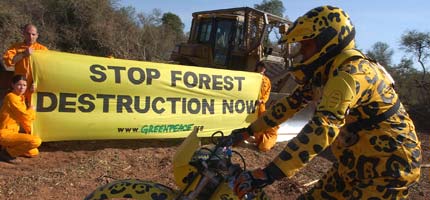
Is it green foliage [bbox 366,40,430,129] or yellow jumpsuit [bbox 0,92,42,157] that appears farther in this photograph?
green foliage [bbox 366,40,430,129]

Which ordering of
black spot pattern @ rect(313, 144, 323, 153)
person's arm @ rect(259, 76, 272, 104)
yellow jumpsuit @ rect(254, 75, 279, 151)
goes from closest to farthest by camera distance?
black spot pattern @ rect(313, 144, 323, 153)
yellow jumpsuit @ rect(254, 75, 279, 151)
person's arm @ rect(259, 76, 272, 104)

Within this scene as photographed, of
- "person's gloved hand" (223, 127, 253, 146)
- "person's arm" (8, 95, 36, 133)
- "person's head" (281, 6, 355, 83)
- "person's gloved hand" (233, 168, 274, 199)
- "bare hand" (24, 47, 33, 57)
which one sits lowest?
"person's arm" (8, 95, 36, 133)

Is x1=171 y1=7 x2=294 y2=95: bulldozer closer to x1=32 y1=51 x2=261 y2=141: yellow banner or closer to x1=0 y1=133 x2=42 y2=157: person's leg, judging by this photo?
x1=32 y1=51 x2=261 y2=141: yellow banner

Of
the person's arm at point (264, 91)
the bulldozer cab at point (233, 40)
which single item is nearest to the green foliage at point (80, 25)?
the bulldozer cab at point (233, 40)

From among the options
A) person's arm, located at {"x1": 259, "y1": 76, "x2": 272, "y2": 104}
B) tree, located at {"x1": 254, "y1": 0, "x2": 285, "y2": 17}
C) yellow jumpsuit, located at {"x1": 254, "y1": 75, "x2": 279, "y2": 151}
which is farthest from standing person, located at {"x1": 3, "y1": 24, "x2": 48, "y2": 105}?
tree, located at {"x1": 254, "y1": 0, "x2": 285, "y2": 17}

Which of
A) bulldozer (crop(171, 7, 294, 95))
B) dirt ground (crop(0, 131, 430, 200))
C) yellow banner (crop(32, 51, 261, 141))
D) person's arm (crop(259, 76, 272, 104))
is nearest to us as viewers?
dirt ground (crop(0, 131, 430, 200))

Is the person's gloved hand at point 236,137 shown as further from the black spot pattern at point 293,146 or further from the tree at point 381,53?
the tree at point 381,53

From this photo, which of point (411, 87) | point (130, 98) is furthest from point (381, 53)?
point (130, 98)

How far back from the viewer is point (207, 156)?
9.53 ft

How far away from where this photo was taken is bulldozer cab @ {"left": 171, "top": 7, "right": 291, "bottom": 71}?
1410 cm

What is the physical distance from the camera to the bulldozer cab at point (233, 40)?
14102 millimetres

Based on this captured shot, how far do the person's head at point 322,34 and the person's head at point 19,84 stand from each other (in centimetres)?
483

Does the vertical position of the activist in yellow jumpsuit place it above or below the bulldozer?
below

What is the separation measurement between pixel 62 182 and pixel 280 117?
140 inches
